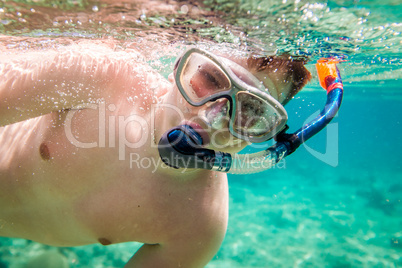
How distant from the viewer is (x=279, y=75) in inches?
94.3

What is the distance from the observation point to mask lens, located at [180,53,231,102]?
7.04 feet

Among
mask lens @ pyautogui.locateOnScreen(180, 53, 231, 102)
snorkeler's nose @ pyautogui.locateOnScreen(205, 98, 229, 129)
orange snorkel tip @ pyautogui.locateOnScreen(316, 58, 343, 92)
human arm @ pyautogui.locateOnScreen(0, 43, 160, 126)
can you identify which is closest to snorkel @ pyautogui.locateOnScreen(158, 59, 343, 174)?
orange snorkel tip @ pyautogui.locateOnScreen(316, 58, 343, 92)

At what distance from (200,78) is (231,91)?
0.31 meters

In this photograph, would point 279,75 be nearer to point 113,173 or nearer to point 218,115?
point 218,115

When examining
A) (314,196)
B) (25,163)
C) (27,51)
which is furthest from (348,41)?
(314,196)

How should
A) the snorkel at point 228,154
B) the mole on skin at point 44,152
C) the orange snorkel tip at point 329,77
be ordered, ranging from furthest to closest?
the orange snorkel tip at point 329,77
the mole on skin at point 44,152
the snorkel at point 228,154

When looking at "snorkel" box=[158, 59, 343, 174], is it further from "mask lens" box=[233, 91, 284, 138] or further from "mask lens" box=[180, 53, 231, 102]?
"mask lens" box=[180, 53, 231, 102]

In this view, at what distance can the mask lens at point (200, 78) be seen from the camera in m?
2.15

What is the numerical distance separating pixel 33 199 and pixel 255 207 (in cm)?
1145

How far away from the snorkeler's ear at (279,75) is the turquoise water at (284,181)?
0.84 m

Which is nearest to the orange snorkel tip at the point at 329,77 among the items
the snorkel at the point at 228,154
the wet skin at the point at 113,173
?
the snorkel at the point at 228,154

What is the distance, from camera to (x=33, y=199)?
2.54 m

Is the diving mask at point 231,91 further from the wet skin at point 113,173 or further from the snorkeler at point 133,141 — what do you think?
the wet skin at point 113,173

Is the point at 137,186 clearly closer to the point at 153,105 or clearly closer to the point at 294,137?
the point at 153,105
